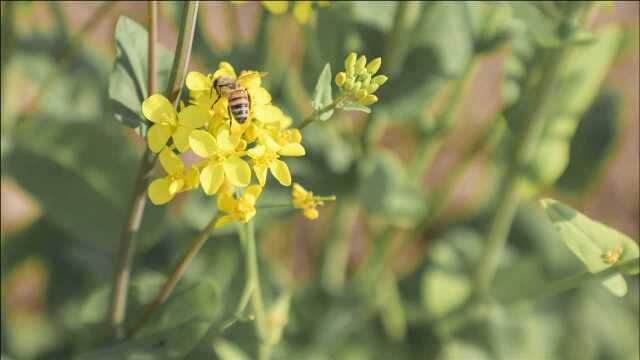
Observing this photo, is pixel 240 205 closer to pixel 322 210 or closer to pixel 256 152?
pixel 256 152

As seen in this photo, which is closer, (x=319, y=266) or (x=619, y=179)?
(x=319, y=266)

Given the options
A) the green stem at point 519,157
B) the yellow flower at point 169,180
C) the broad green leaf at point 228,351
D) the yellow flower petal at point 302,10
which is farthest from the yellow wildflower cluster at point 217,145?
the green stem at point 519,157

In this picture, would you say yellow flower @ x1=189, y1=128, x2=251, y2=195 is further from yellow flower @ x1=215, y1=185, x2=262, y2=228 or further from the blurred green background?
the blurred green background

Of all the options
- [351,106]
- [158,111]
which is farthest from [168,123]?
[351,106]

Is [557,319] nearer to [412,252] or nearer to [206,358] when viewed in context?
[412,252]

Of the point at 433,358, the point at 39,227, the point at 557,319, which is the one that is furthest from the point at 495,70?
the point at 39,227

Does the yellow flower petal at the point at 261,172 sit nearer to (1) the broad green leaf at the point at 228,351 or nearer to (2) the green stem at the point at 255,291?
(2) the green stem at the point at 255,291
